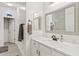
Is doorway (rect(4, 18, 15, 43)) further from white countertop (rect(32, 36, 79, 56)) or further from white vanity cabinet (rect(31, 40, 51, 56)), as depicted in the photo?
white countertop (rect(32, 36, 79, 56))

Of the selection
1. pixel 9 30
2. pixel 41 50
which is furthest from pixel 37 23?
pixel 41 50

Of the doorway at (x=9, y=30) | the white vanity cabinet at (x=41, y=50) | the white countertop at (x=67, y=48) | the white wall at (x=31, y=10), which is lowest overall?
the white vanity cabinet at (x=41, y=50)

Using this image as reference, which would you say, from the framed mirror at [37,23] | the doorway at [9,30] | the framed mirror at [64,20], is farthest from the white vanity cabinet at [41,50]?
the framed mirror at [37,23]

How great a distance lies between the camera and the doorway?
2.24 meters

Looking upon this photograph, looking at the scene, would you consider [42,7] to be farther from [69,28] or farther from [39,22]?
[69,28]

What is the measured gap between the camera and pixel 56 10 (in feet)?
7.29

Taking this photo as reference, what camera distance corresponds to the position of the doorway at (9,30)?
2244 millimetres

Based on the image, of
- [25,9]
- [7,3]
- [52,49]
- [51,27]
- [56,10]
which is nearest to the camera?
[52,49]

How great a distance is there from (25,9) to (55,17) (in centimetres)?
82

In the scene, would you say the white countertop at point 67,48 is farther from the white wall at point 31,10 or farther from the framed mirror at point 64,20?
the white wall at point 31,10

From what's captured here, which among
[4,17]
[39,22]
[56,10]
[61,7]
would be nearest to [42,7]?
[39,22]

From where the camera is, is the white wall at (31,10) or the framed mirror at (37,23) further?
the framed mirror at (37,23)

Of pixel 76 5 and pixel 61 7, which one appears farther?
pixel 61 7

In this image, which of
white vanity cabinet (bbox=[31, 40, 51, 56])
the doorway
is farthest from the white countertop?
the doorway
